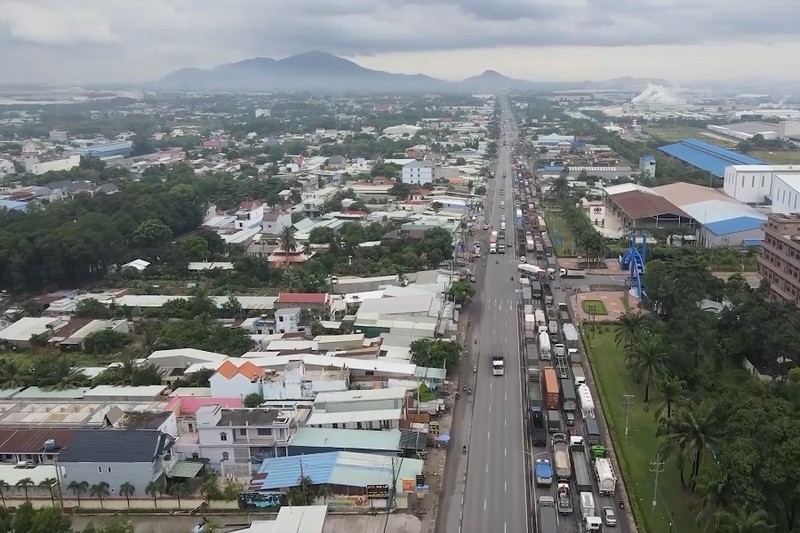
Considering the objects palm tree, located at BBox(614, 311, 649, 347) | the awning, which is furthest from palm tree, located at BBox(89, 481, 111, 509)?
palm tree, located at BBox(614, 311, 649, 347)

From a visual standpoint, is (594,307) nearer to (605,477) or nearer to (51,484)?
(605,477)

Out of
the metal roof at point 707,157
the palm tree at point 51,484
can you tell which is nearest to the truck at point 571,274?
the palm tree at point 51,484

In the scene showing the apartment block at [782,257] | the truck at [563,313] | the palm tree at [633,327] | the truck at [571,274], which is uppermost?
the apartment block at [782,257]

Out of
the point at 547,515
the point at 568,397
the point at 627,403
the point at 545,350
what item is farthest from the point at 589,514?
the point at 545,350

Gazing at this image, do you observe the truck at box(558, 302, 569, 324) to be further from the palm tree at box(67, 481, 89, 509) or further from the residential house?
the palm tree at box(67, 481, 89, 509)

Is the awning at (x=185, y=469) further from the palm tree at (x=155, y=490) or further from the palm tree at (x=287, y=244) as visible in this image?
the palm tree at (x=287, y=244)
